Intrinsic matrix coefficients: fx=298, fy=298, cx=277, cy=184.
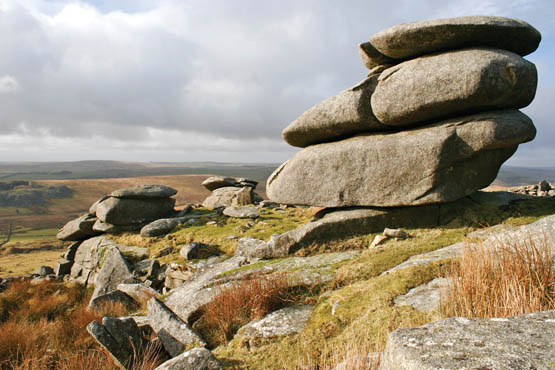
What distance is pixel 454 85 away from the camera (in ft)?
37.9

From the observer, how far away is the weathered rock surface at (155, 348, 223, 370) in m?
5.19

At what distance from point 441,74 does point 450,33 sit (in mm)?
1822

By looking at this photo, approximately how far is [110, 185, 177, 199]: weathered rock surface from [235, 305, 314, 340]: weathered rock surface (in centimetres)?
1689

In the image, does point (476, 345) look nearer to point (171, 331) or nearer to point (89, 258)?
point (171, 331)

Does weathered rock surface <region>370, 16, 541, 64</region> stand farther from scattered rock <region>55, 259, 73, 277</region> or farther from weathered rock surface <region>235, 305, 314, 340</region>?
scattered rock <region>55, 259, 73, 277</region>

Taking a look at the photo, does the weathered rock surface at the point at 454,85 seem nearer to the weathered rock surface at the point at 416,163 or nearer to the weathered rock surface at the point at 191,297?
the weathered rock surface at the point at 416,163

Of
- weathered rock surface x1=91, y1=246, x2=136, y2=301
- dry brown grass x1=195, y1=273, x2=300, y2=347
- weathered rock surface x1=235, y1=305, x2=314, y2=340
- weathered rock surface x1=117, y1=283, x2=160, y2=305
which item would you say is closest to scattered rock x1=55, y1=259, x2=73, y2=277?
weathered rock surface x1=91, y1=246, x2=136, y2=301

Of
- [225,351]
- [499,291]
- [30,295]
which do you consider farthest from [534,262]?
[30,295]

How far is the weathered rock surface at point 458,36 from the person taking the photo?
11.7 m

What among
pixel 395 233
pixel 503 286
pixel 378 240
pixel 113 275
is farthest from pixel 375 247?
pixel 113 275

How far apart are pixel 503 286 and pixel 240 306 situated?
214 inches

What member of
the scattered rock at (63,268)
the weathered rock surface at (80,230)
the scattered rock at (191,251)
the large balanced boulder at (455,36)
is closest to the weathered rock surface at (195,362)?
the scattered rock at (191,251)

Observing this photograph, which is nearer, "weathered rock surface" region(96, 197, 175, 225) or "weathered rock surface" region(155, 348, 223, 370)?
"weathered rock surface" region(155, 348, 223, 370)

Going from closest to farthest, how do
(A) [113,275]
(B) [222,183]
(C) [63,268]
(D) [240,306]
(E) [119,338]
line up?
(E) [119,338]
(D) [240,306]
(A) [113,275]
(C) [63,268]
(B) [222,183]
